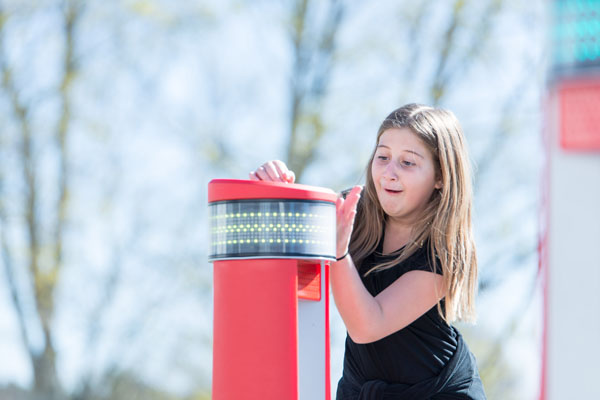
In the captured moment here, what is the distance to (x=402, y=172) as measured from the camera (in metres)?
2.55

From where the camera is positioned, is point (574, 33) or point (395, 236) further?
point (395, 236)

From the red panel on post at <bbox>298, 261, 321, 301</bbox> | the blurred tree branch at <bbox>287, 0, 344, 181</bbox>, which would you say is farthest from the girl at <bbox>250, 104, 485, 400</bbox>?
the blurred tree branch at <bbox>287, 0, 344, 181</bbox>

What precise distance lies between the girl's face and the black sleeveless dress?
0.15 meters

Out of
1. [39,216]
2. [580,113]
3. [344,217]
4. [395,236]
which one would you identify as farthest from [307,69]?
[580,113]

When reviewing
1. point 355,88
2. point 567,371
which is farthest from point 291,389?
point 355,88

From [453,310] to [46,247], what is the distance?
7748 mm

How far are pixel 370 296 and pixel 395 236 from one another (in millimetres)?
413

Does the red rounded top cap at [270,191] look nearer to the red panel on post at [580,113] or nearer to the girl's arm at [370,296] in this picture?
the girl's arm at [370,296]

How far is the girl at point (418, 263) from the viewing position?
2.54 m

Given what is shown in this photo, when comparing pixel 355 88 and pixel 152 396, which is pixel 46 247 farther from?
pixel 355 88

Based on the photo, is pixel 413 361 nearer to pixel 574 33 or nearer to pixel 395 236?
pixel 395 236

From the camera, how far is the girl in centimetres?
254

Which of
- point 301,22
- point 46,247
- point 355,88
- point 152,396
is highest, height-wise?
point 301,22

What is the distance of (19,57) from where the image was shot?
9773 mm
